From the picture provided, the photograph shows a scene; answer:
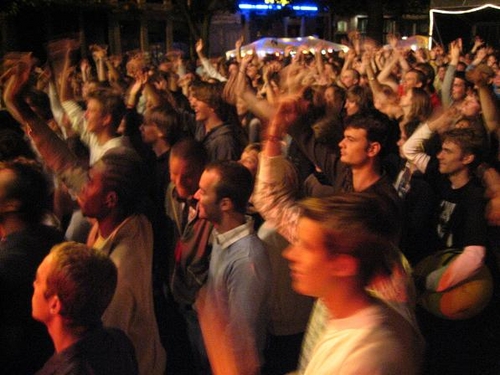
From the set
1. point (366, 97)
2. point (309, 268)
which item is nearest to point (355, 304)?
point (309, 268)

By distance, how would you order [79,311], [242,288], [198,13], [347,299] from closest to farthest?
[347,299], [79,311], [242,288], [198,13]

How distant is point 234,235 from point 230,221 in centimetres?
8

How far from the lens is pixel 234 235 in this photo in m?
2.85

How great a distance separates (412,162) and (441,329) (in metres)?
1.39

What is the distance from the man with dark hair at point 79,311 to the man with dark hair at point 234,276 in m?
0.33

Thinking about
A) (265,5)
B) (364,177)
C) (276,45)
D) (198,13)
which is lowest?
(364,177)

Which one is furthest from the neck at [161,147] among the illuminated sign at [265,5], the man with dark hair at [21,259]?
the illuminated sign at [265,5]

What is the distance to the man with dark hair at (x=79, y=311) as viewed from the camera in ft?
6.81

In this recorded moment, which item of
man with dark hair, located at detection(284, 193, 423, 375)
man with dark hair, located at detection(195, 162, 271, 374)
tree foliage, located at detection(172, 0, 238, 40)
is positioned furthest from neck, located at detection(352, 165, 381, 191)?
tree foliage, located at detection(172, 0, 238, 40)

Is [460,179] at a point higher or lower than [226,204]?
lower

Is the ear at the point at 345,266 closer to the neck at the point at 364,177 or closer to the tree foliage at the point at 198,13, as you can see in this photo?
the neck at the point at 364,177

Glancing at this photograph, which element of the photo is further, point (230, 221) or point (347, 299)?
point (230, 221)

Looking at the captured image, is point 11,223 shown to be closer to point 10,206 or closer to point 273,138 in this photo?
point 10,206

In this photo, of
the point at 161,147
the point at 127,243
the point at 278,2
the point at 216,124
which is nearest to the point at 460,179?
the point at 216,124
